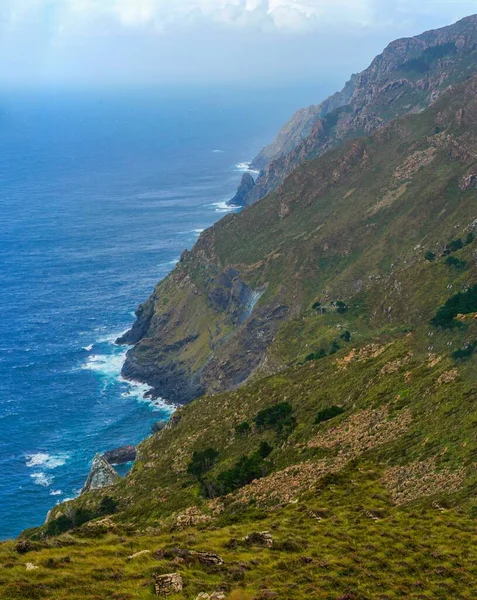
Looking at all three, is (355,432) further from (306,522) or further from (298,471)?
(306,522)

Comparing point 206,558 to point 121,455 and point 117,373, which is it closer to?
point 121,455

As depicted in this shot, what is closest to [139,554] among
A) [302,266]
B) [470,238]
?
[470,238]

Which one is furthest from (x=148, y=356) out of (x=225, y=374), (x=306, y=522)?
(x=306, y=522)

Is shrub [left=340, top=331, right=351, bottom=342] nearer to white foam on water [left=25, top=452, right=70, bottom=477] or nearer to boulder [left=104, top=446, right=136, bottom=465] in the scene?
boulder [left=104, top=446, right=136, bottom=465]

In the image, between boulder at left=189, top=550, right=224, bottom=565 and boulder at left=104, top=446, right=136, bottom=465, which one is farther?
boulder at left=104, top=446, right=136, bottom=465

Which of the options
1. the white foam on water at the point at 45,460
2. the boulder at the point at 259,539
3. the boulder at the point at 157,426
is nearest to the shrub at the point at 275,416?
the boulder at the point at 259,539

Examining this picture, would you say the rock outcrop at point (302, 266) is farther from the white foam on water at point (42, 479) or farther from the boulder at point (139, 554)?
the boulder at point (139, 554)

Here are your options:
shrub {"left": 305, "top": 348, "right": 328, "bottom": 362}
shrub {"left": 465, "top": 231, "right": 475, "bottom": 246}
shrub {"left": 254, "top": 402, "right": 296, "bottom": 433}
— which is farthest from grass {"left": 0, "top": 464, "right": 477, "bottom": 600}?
shrub {"left": 465, "top": 231, "right": 475, "bottom": 246}
